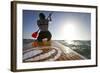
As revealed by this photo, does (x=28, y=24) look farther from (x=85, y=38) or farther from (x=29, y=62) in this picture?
(x=85, y=38)

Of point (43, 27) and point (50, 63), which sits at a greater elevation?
point (43, 27)

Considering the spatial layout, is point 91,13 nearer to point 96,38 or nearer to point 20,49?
point 96,38

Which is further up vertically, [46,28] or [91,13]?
[91,13]

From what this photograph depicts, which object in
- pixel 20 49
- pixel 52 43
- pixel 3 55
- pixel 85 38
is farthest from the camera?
pixel 85 38

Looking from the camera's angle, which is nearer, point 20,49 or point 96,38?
point 20,49

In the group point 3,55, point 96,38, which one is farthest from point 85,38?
point 3,55

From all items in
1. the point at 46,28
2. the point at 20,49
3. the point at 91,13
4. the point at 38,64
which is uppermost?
the point at 91,13

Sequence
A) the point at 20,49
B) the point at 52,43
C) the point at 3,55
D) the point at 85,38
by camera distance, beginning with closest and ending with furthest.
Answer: the point at 3,55 → the point at 20,49 → the point at 52,43 → the point at 85,38
